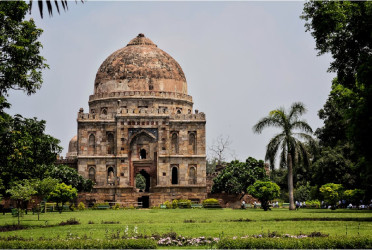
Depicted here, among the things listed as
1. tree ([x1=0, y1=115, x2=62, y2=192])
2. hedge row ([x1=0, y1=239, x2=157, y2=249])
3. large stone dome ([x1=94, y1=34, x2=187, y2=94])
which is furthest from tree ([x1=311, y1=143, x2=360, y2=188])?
hedge row ([x1=0, y1=239, x2=157, y2=249])

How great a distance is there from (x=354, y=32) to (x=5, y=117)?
47.9 ft

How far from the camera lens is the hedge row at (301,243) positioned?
15273 mm

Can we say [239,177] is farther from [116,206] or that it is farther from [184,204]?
[116,206]

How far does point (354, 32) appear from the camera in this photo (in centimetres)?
2347

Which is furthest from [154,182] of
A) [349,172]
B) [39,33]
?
[39,33]

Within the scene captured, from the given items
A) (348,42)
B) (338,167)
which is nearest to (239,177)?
(338,167)

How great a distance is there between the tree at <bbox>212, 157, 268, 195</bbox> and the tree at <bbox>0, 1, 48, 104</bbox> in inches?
1014

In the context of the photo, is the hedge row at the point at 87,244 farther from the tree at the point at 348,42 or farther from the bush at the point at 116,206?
the bush at the point at 116,206

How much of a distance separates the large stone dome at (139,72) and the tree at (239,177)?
1122 cm

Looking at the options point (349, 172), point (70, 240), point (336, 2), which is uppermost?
point (336, 2)

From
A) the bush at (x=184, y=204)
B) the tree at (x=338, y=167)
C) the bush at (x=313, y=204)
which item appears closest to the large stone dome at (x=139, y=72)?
the bush at (x=184, y=204)

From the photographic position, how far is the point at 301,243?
50.2 ft

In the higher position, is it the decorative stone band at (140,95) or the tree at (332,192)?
the decorative stone band at (140,95)

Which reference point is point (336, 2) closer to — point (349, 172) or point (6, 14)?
point (6, 14)
